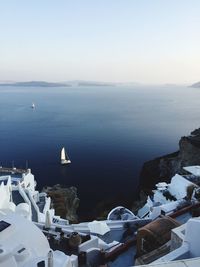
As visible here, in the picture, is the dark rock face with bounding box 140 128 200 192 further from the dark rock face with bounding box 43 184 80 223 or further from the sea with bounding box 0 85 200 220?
the dark rock face with bounding box 43 184 80 223

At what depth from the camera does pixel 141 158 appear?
74.1 metres

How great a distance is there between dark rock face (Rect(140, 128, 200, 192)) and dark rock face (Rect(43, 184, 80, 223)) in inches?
488

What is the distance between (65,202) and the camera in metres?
47.2

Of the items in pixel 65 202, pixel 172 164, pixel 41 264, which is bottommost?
pixel 65 202

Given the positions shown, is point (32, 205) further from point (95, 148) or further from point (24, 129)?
point (24, 129)

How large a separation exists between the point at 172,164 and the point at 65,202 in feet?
71.3

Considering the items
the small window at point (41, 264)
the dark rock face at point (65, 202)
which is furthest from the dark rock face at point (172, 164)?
the small window at point (41, 264)

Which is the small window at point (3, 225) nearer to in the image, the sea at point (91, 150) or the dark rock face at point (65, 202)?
the dark rock face at point (65, 202)

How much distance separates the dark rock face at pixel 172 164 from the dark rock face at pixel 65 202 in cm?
1239

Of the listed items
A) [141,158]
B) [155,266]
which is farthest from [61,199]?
[155,266]

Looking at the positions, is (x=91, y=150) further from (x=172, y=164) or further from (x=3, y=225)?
(x=3, y=225)

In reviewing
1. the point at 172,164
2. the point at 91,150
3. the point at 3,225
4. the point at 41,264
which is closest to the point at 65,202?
the point at 172,164

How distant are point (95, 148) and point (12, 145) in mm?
22221

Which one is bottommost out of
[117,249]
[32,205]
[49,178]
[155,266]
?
[49,178]
